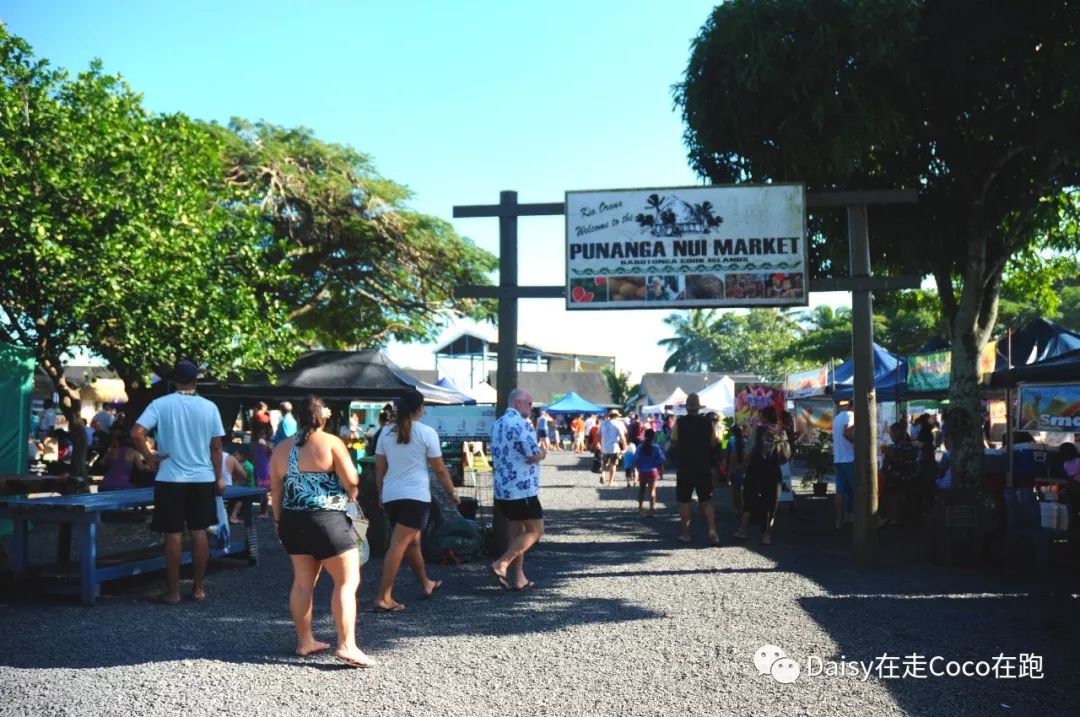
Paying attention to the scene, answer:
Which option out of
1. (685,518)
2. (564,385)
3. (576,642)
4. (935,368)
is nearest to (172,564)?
(576,642)

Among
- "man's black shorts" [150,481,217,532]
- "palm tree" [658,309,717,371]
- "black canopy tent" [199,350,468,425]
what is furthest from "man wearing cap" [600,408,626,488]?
"palm tree" [658,309,717,371]

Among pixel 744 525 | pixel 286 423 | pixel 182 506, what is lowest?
pixel 744 525

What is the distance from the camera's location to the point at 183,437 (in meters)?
7.22

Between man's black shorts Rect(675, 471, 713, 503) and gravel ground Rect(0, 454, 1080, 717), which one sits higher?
man's black shorts Rect(675, 471, 713, 503)

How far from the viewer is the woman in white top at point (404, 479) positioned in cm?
A: 688

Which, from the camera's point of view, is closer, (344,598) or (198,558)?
(344,598)

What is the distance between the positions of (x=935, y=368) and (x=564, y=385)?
5434 cm

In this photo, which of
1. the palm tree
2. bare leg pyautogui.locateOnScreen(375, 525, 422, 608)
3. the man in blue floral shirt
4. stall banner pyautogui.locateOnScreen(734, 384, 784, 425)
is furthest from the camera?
the palm tree

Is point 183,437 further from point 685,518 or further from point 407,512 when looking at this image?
point 685,518

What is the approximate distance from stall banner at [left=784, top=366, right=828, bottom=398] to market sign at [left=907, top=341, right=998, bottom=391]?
12.5ft

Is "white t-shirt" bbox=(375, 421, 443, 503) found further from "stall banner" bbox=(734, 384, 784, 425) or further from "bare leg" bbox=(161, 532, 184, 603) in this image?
"stall banner" bbox=(734, 384, 784, 425)

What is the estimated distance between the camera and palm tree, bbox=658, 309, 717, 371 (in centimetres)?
9112

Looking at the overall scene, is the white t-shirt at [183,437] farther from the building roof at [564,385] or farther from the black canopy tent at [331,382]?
the building roof at [564,385]

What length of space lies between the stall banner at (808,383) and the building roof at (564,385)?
4404 cm
